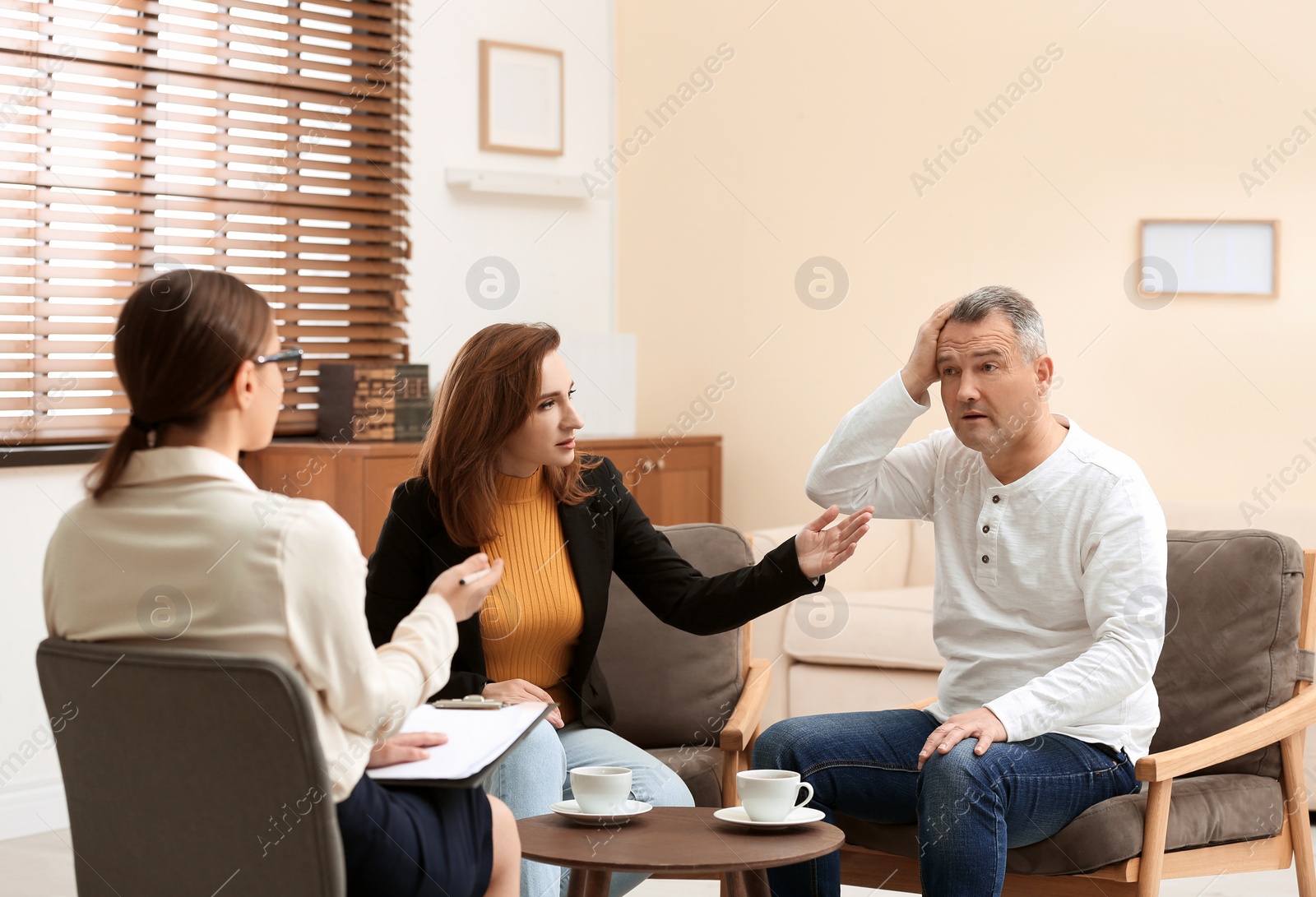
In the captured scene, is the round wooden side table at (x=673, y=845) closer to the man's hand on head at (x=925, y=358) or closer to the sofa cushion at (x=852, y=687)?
the man's hand on head at (x=925, y=358)

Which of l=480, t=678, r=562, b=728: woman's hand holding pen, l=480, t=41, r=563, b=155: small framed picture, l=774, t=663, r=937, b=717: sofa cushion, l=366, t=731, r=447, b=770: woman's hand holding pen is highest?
l=480, t=41, r=563, b=155: small framed picture

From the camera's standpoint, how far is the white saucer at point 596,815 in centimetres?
181

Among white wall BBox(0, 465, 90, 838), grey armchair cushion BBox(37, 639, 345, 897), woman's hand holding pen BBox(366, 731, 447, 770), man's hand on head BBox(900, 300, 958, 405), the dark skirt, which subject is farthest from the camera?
white wall BBox(0, 465, 90, 838)

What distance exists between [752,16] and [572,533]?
320 cm

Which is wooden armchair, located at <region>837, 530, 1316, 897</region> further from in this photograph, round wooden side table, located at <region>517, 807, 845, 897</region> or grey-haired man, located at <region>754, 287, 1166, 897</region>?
round wooden side table, located at <region>517, 807, 845, 897</region>

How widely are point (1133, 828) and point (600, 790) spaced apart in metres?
0.87

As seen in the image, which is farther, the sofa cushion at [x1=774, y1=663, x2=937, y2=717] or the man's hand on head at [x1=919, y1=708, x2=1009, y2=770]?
the sofa cushion at [x1=774, y1=663, x2=937, y2=717]

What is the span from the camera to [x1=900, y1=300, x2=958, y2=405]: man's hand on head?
93.1 inches

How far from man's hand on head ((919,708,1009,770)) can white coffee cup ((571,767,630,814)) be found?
0.51m

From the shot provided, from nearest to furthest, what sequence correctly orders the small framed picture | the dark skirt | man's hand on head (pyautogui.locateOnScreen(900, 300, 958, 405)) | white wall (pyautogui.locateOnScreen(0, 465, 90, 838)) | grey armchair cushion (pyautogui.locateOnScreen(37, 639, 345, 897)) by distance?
1. grey armchair cushion (pyautogui.locateOnScreen(37, 639, 345, 897))
2. the dark skirt
3. man's hand on head (pyautogui.locateOnScreen(900, 300, 958, 405))
4. white wall (pyautogui.locateOnScreen(0, 465, 90, 838))
5. the small framed picture

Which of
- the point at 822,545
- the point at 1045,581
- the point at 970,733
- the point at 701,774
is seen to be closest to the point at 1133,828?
the point at 970,733

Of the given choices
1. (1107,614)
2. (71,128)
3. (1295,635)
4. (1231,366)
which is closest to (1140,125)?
(1231,366)

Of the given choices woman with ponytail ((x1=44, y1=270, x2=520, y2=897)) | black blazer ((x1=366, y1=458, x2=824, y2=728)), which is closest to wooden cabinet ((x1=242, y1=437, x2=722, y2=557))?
black blazer ((x1=366, y1=458, x2=824, y2=728))

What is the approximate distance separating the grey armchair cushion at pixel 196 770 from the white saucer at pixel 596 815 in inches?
19.8
